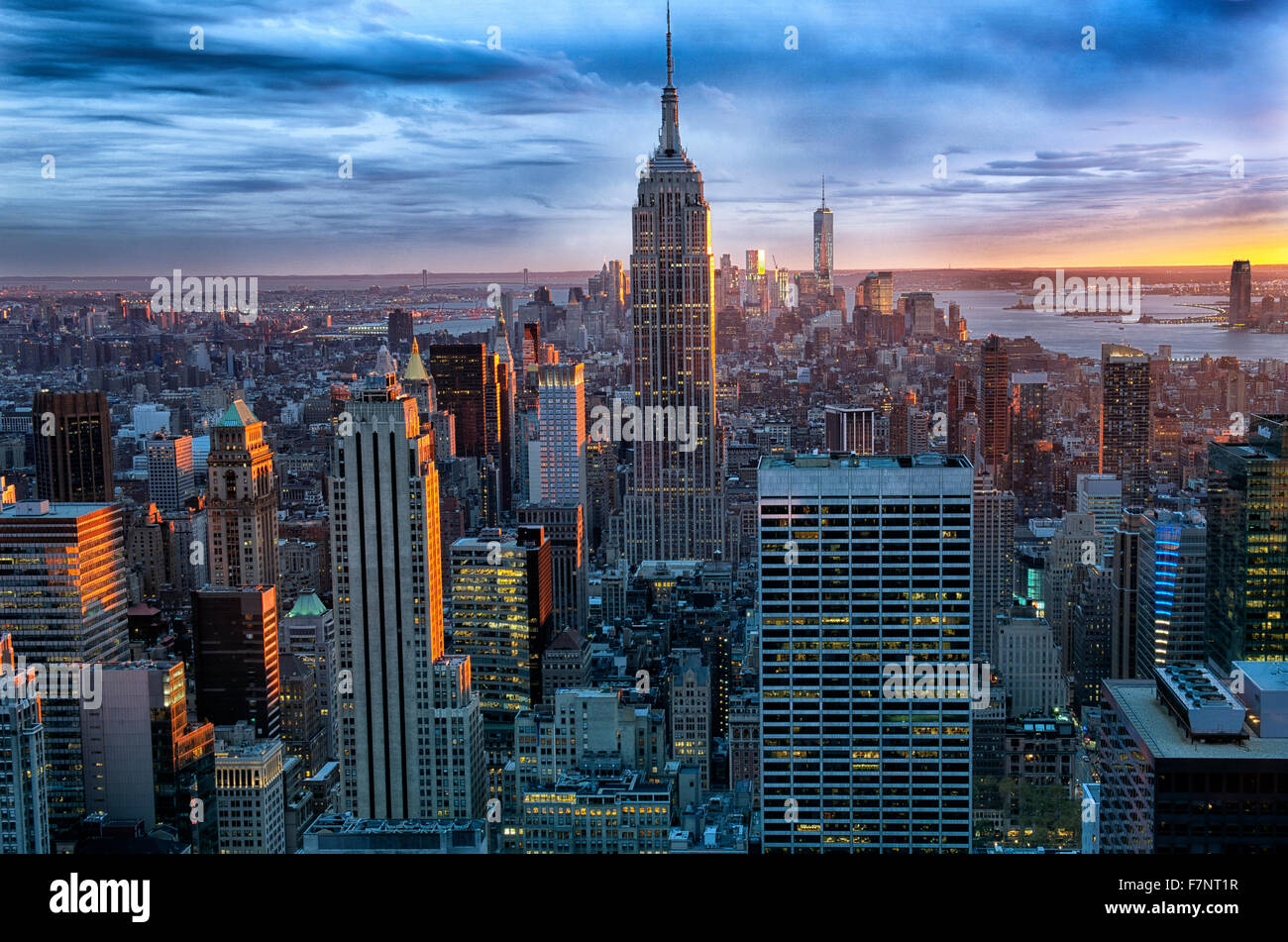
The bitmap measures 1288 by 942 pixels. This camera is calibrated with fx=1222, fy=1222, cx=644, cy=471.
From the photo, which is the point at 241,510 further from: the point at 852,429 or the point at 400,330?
the point at 852,429

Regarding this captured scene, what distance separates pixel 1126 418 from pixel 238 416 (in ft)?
36.0

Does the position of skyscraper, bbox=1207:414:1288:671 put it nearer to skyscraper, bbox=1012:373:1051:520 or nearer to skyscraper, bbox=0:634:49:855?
skyscraper, bbox=1012:373:1051:520

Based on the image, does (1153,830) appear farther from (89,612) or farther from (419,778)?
(89,612)

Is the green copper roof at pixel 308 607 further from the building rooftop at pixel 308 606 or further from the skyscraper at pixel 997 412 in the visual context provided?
the skyscraper at pixel 997 412

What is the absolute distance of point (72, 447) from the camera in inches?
546

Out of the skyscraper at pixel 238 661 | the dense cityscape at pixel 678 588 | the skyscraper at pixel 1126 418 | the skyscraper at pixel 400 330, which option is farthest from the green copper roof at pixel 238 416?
the skyscraper at pixel 1126 418

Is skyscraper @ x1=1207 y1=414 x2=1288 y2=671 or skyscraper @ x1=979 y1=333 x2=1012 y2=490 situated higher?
skyscraper @ x1=979 y1=333 x2=1012 y2=490

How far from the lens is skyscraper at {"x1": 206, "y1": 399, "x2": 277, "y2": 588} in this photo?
58.3 ft

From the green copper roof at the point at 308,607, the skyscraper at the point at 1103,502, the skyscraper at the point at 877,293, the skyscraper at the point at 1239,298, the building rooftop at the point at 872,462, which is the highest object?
the skyscraper at the point at 877,293

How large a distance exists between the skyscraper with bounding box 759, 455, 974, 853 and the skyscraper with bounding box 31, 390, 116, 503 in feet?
21.5

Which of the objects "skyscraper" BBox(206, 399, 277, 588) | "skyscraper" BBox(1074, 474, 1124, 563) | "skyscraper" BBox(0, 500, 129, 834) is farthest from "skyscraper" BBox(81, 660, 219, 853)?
"skyscraper" BBox(1074, 474, 1124, 563)

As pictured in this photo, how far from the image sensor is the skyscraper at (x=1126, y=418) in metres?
10.3

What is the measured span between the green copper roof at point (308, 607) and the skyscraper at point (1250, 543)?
35.5 feet

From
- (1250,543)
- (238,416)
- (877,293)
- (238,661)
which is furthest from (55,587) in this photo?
(1250,543)
